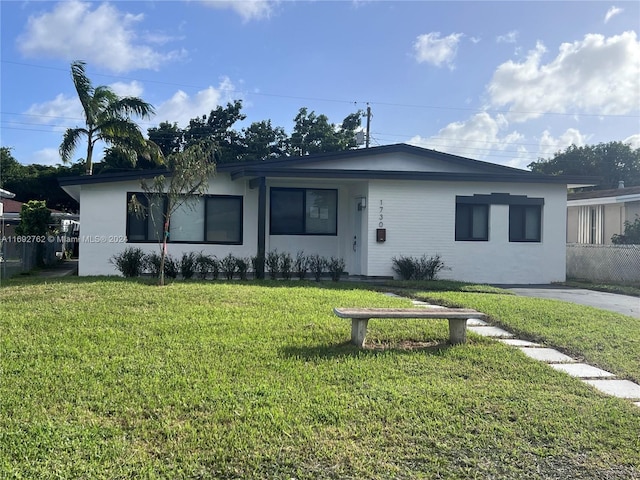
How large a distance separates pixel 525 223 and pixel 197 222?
8.75m

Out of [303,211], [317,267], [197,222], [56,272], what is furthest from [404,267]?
[56,272]

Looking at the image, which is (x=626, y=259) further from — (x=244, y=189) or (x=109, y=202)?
(x=109, y=202)

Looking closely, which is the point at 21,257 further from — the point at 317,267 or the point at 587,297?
the point at 587,297

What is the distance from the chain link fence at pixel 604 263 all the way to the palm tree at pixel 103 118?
16.3m

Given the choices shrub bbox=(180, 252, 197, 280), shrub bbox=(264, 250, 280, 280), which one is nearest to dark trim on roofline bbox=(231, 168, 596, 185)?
shrub bbox=(264, 250, 280, 280)

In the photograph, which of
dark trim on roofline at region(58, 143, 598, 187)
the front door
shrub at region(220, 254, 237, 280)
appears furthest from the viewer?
the front door

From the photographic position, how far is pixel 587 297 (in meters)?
12.2

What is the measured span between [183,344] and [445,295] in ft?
19.9

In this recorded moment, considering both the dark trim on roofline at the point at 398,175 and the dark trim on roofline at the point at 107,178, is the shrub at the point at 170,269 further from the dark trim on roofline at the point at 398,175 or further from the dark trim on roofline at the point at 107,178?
the dark trim on roofline at the point at 398,175

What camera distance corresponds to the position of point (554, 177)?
1487 cm

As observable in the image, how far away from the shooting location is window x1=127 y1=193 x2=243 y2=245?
14.2 metres

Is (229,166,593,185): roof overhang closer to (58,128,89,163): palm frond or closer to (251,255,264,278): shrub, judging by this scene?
(251,255,264,278): shrub

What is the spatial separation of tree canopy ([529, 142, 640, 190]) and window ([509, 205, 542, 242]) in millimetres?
33411

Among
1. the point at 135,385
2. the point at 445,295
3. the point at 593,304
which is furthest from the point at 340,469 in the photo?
the point at 593,304
